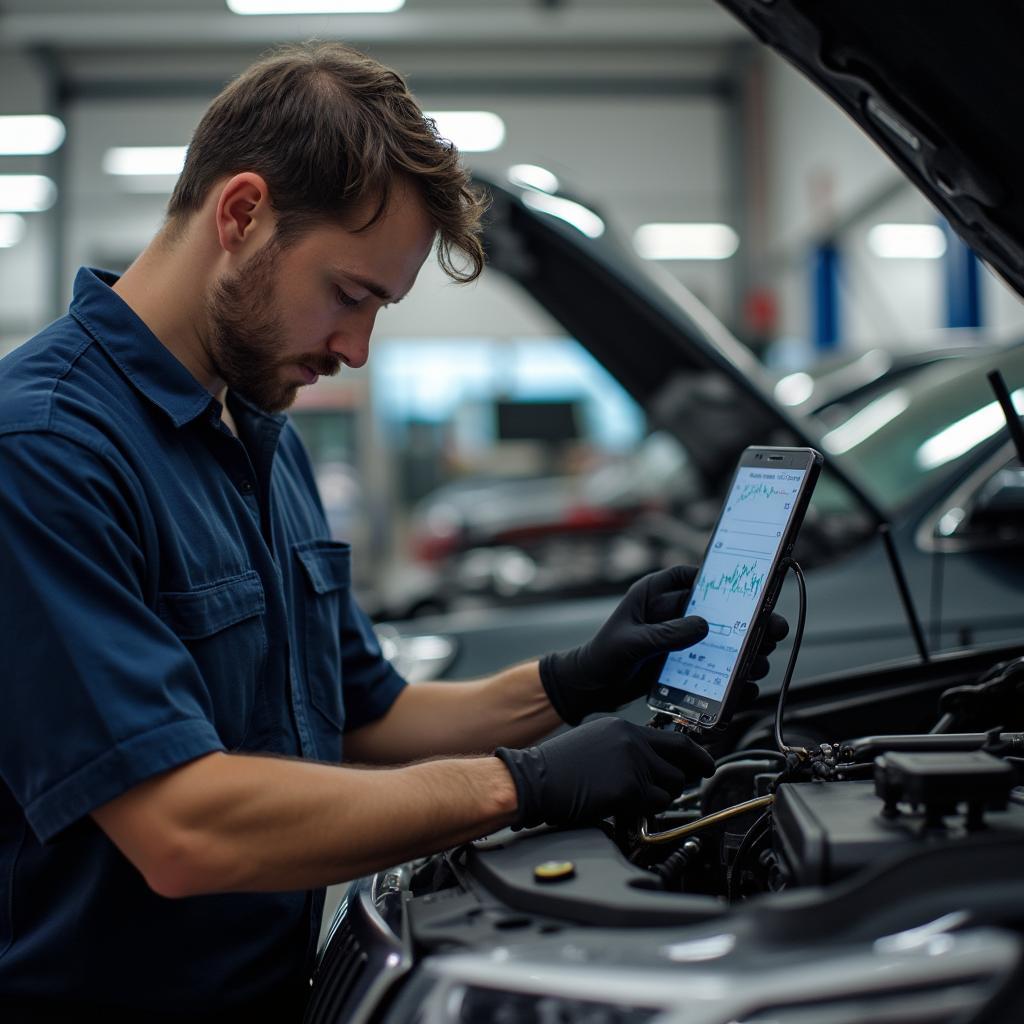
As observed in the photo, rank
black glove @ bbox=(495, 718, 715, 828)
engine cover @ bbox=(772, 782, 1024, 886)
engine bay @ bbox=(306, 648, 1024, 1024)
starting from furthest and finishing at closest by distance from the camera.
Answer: black glove @ bbox=(495, 718, 715, 828), engine cover @ bbox=(772, 782, 1024, 886), engine bay @ bbox=(306, 648, 1024, 1024)

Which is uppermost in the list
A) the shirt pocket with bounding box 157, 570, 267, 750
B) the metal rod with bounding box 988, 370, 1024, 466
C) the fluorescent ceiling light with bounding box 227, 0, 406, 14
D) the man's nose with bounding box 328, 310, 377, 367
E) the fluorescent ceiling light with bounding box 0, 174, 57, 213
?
the fluorescent ceiling light with bounding box 227, 0, 406, 14

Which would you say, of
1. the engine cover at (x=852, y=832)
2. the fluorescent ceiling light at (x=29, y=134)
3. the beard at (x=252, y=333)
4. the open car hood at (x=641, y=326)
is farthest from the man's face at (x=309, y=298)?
the fluorescent ceiling light at (x=29, y=134)

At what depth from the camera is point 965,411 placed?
2.50 m

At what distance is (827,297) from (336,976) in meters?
10.2

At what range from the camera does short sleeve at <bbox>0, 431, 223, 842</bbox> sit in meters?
1.01

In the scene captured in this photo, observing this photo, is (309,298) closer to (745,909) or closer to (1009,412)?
(745,909)

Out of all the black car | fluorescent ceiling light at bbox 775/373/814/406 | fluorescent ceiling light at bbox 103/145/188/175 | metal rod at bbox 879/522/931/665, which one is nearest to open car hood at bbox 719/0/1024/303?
the black car

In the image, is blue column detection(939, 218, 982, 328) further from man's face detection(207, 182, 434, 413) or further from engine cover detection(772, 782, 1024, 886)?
engine cover detection(772, 782, 1024, 886)

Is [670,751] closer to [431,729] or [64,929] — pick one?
[431,729]

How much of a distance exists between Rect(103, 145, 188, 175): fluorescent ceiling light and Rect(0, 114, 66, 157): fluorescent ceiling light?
52cm

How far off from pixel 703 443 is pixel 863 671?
1320 mm

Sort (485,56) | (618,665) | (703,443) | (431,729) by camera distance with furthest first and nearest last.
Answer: (485,56), (703,443), (431,729), (618,665)

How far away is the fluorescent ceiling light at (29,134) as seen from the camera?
36.8ft

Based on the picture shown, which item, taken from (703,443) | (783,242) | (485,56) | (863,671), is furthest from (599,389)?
(863,671)
